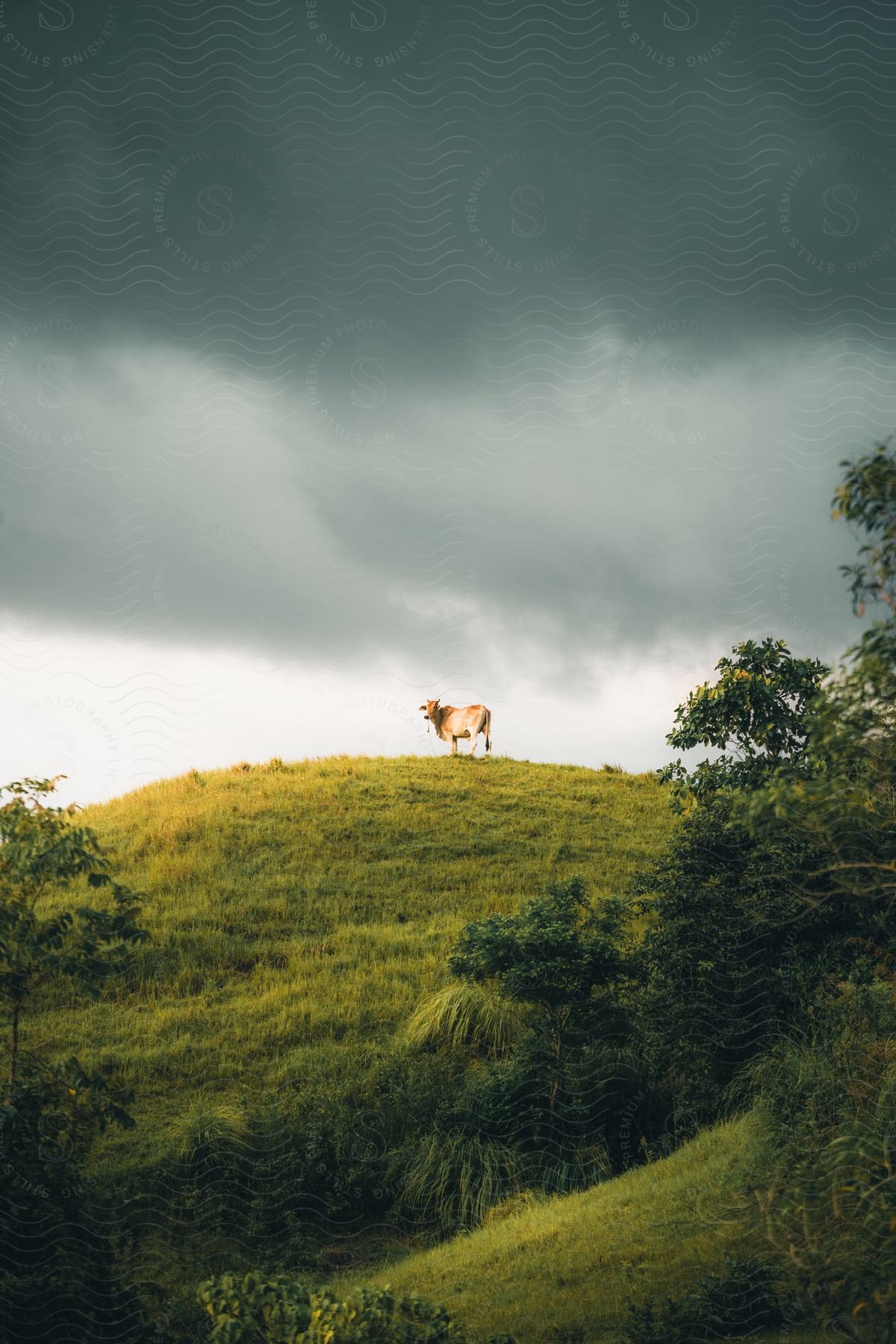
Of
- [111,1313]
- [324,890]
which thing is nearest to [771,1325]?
[111,1313]

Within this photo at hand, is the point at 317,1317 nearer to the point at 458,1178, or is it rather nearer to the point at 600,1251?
the point at 600,1251

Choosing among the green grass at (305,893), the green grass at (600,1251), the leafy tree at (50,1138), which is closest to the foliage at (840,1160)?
the green grass at (600,1251)

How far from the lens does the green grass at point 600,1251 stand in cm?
820

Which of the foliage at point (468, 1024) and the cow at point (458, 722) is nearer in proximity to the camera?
the foliage at point (468, 1024)

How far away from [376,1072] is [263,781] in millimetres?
16433

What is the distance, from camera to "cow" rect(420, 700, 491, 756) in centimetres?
3438

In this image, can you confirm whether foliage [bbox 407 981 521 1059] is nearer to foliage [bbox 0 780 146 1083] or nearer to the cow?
foliage [bbox 0 780 146 1083]

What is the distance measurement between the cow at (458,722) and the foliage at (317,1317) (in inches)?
1084

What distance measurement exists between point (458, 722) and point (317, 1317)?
93.2 feet

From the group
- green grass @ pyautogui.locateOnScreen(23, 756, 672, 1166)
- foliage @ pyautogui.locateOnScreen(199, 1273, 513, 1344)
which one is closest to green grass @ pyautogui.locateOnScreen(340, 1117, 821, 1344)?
foliage @ pyautogui.locateOnScreen(199, 1273, 513, 1344)

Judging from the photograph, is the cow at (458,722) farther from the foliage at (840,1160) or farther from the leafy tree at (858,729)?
the leafy tree at (858,729)

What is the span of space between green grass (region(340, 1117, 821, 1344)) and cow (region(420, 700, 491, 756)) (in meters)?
23.5

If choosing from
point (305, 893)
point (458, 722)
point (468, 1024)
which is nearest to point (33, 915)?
point (468, 1024)

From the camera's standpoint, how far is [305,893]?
856 inches
